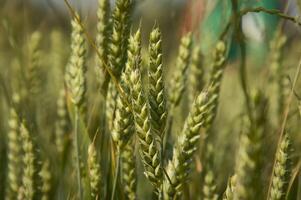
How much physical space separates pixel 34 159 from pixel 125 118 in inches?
7.4

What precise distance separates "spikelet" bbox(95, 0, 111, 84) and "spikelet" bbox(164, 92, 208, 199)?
0.69 feet

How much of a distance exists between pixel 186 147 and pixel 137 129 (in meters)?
0.05

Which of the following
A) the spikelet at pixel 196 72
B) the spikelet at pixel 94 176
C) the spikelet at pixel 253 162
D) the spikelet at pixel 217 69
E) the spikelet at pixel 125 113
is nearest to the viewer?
the spikelet at pixel 253 162

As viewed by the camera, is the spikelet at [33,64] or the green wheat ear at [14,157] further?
the spikelet at [33,64]

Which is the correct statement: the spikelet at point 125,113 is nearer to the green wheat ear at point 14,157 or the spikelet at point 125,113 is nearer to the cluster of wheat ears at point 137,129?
the cluster of wheat ears at point 137,129

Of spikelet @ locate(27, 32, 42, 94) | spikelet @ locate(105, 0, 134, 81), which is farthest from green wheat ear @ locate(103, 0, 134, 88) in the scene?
spikelet @ locate(27, 32, 42, 94)

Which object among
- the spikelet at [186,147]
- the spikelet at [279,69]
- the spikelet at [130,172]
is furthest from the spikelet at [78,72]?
the spikelet at [279,69]

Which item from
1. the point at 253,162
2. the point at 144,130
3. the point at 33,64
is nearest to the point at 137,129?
the point at 144,130

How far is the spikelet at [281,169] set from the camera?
531 mm

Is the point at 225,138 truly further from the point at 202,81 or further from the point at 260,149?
the point at 260,149

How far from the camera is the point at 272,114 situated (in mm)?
1361

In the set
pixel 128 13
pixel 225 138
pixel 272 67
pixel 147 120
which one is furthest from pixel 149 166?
pixel 225 138

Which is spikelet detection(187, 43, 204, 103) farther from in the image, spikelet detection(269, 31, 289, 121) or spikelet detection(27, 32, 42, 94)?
spikelet detection(27, 32, 42, 94)

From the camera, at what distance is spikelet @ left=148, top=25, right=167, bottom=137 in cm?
49
